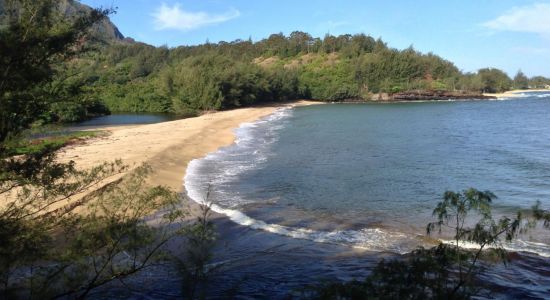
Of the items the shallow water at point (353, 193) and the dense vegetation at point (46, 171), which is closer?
the dense vegetation at point (46, 171)

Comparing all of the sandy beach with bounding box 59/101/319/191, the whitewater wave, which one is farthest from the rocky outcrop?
the whitewater wave

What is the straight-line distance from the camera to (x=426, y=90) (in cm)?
11962

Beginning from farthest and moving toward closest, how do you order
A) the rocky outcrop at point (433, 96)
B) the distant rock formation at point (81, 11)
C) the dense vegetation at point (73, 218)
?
1. the rocky outcrop at point (433, 96)
2. the distant rock formation at point (81, 11)
3. the dense vegetation at point (73, 218)

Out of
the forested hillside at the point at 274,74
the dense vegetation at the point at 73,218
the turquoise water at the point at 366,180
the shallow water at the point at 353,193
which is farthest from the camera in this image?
the forested hillside at the point at 274,74

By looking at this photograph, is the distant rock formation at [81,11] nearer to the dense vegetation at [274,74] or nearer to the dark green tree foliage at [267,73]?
→ the dark green tree foliage at [267,73]

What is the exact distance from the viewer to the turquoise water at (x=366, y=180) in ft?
46.0

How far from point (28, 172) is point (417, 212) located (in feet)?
40.6

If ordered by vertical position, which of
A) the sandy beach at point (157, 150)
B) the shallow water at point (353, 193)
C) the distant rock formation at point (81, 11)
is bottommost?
the shallow water at point (353, 193)

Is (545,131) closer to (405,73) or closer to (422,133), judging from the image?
(422,133)

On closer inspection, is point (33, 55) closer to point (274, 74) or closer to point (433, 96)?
point (274, 74)

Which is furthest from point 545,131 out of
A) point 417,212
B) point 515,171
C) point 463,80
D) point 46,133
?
point 463,80

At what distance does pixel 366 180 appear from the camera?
21.2m

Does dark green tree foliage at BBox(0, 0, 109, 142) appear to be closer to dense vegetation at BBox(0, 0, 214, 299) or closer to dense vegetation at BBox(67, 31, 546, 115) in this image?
dense vegetation at BBox(0, 0, 214, 299)

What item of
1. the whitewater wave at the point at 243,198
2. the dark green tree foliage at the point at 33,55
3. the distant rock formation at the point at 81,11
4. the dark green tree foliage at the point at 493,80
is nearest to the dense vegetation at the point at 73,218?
the dark green tree foliage at the point at 33,55
